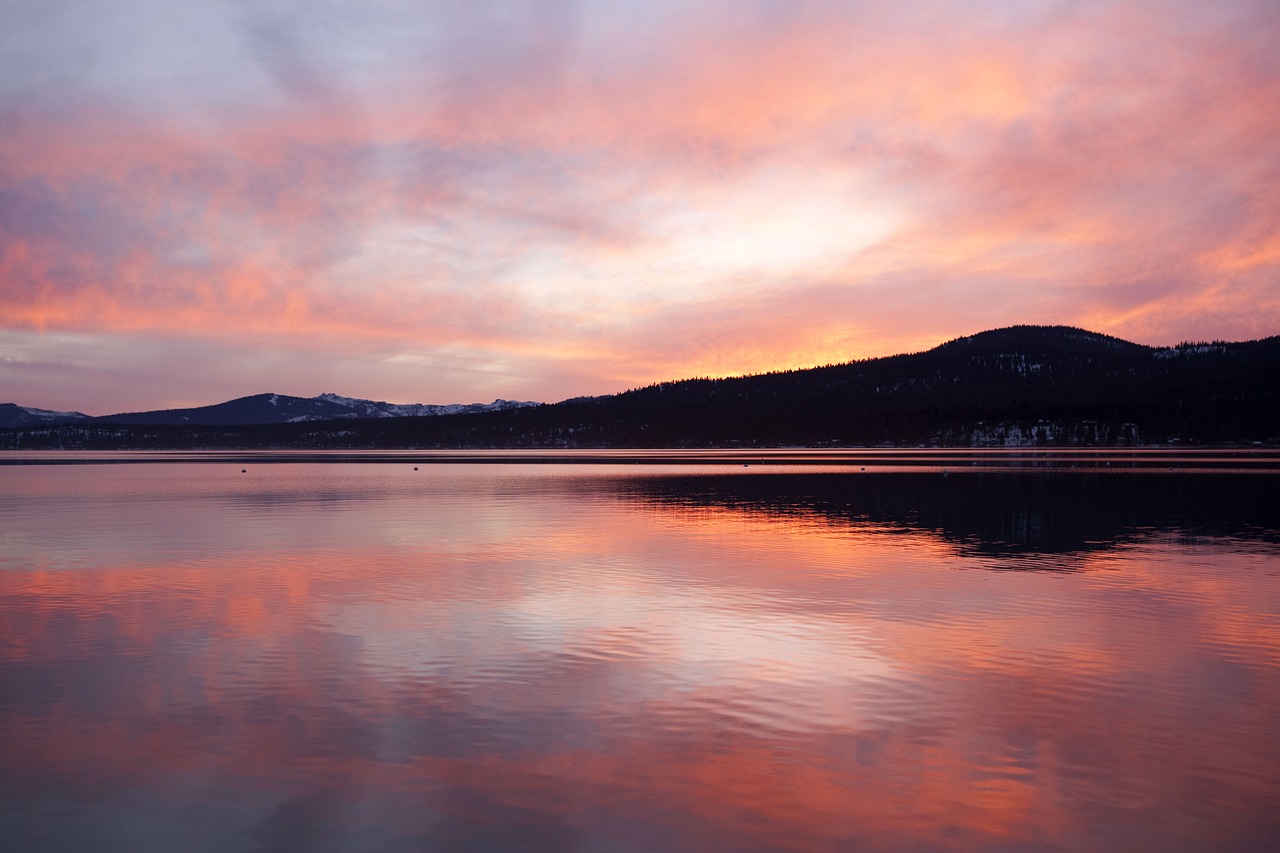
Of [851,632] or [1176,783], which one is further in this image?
[851,632]

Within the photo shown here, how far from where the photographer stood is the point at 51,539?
35.4 m

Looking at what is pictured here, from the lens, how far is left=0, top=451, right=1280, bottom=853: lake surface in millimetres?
9516

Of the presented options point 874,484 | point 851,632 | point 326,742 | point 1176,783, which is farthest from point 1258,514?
point 326,742

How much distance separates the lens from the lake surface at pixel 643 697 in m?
9.52

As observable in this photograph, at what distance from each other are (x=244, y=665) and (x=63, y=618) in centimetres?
731

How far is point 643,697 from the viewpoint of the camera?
546 inches

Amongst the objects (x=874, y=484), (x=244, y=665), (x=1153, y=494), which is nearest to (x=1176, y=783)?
(x=244, y=665)

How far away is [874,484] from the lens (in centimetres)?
7212

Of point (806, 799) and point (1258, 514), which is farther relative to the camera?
point (1258, 514)

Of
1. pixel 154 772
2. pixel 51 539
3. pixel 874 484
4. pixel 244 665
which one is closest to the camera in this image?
pixel 154 772

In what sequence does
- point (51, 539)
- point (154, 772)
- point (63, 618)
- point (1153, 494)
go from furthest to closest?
point (1153, 494) → point (51, 539) → point (63, 618) → point (154, 772)

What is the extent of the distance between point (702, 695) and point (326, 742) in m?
5.48

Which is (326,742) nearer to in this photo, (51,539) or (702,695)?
(702,695)

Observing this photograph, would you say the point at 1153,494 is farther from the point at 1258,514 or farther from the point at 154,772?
the point at 154,772
